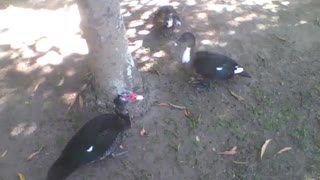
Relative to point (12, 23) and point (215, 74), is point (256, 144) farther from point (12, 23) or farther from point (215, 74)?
point (12, 23)

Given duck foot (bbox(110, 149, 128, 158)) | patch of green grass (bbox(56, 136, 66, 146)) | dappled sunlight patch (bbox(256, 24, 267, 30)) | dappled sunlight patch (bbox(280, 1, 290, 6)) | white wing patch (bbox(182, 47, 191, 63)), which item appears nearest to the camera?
duck foot (bbox(110, 149, 128, 158))

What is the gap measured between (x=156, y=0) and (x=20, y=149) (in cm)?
334

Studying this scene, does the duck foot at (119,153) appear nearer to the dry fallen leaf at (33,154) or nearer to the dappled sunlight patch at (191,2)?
the dry fallen leaf at (33,154)

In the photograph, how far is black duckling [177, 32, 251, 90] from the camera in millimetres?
4895

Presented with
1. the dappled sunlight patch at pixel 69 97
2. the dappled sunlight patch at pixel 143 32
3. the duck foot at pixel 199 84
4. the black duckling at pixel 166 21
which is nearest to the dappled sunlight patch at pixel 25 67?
the dappled sunlight patch at pixel 69 97

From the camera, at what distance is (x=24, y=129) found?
15.3 ft

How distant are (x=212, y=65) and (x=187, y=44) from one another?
547 millimetres

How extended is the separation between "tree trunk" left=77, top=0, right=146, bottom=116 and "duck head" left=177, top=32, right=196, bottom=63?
605mm

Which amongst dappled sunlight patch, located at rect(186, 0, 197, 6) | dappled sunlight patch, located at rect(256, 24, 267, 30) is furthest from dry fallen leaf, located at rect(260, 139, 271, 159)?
dappled sunlight patch, located at rect(186, 0, 197, 6)

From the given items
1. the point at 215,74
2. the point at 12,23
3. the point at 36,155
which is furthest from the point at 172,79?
the point at 12,23

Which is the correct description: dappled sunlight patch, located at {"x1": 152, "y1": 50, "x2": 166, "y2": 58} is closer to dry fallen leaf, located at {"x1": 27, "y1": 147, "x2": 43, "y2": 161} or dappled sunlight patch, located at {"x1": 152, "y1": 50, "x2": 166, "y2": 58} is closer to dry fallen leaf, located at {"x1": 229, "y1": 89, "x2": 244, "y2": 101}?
dry fallen leaf, located at {"x1": 229, "y1": 89, "x2": 244, "y2": 101}

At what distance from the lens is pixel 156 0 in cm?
681

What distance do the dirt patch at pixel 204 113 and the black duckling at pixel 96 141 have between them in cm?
19

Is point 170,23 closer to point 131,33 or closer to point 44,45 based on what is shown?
point 131,33
